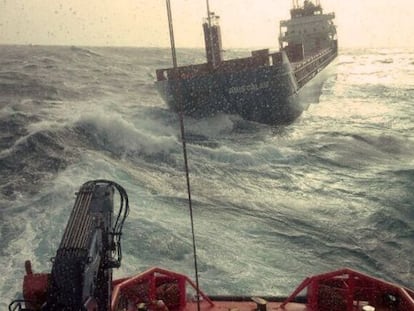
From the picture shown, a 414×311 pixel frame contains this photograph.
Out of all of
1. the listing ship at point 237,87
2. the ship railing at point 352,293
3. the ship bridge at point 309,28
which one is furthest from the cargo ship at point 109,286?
the ship bridge at point 309,28

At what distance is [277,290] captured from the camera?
10.2 meters

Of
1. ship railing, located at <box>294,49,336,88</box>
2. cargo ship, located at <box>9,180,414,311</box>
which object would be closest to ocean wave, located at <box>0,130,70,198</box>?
cargo ship, located at <box>9,180,414,311</box>

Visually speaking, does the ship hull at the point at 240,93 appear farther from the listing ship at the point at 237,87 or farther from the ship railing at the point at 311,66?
the ship railing at the point at 311,66

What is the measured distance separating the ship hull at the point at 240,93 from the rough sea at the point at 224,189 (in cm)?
91

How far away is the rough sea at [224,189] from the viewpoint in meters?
11.3

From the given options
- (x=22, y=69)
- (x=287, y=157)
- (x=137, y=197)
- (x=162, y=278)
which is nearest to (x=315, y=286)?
(x=162, y=278)

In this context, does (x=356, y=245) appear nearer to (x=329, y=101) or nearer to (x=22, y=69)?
(x=329, y=101)

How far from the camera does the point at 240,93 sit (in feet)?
97.0

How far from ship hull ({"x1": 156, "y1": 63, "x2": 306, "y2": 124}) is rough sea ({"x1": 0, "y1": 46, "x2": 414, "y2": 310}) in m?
0.91

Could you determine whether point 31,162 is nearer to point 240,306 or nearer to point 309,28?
point 240,306

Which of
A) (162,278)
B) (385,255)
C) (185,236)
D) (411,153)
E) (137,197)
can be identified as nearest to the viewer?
(162,278)

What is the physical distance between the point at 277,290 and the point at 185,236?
12.2 ft

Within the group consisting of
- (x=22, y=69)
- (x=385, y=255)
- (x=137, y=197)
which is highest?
(x=22, y=69)

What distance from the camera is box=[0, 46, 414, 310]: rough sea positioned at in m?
11.3
